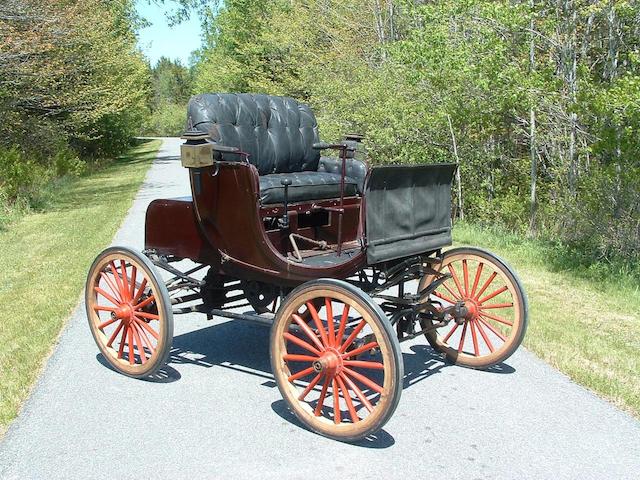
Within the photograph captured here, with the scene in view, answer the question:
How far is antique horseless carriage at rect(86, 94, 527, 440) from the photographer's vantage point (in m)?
3.82

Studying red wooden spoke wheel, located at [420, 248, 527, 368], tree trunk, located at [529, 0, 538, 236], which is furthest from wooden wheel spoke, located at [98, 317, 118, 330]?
tree trunk, located at [529, 0, 538, 236]

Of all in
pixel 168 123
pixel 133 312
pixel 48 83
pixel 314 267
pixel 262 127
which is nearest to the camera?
pixel 314 267

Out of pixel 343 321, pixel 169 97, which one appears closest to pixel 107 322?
pixel 343 321

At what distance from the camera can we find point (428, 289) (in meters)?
4.66

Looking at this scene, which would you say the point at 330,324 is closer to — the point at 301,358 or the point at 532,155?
the point at 301,358

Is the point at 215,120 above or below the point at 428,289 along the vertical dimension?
above

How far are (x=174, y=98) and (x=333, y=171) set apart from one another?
108311 mm

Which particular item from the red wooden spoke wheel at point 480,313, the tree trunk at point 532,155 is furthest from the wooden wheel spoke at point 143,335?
the tree trunk at point 532,155

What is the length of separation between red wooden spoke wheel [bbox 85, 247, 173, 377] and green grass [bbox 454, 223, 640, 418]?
2730mm

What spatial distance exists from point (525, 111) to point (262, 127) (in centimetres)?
625

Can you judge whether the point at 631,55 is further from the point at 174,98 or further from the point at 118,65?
the point at 174,98

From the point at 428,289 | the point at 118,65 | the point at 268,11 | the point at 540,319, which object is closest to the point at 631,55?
the point at 540,319

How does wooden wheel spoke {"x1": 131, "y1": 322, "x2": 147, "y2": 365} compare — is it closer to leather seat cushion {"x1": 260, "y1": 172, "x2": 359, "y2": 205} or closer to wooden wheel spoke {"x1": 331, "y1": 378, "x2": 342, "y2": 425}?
leather seat cushion {"x1": 260, "y1": 172, "x2": 359, "y2": 205}

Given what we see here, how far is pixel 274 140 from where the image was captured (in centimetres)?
585
